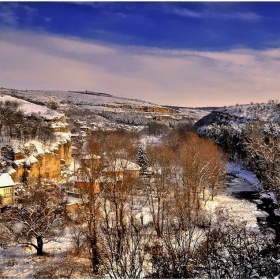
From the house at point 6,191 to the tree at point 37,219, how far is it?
94cm

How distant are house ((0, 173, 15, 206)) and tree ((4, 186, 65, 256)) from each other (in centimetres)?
94

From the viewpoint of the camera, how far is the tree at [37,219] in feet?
67.7

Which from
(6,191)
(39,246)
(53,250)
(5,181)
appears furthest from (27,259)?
(5,181)

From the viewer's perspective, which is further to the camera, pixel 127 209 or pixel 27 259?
pixel 127 209

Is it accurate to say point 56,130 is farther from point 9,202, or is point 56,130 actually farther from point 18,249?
point 18,249

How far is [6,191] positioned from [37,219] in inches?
323

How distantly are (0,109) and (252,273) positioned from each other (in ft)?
143

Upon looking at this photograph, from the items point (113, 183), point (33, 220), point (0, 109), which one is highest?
point (0, 109)

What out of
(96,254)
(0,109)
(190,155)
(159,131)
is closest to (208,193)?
(190,155)

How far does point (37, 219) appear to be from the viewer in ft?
71.6

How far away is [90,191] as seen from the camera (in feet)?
59.8

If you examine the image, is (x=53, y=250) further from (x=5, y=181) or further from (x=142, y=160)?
(x=142, y=160)

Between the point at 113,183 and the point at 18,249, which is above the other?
the point at 113,183

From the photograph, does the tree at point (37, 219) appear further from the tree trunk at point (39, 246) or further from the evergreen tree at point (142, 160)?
the evergreen tree at point (142, 160)
